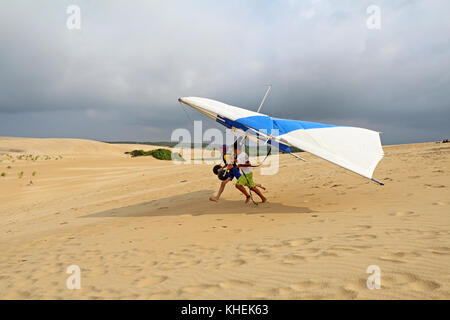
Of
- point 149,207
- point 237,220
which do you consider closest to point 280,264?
point 237,220

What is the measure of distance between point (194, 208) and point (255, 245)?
12.0ft

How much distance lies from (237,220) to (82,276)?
307 centimetres

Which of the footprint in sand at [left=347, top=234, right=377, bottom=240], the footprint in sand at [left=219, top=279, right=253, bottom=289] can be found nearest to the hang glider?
the footprint in sand at [left=347, top=234, right=377, bottom=240]

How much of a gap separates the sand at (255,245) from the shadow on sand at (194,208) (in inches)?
1.7

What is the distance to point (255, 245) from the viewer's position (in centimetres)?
401

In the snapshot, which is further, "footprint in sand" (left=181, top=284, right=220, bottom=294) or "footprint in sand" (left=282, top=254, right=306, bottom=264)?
"footprint in sand" (left=282, top=254, right=306, bottom=264)

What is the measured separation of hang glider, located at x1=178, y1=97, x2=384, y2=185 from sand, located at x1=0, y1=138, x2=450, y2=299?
39.4 inches

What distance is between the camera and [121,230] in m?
6.05

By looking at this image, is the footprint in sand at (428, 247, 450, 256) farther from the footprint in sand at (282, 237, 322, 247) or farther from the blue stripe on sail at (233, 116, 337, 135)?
the blue stripe on sail at (233, 116, 337, 135)

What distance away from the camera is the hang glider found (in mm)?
5086

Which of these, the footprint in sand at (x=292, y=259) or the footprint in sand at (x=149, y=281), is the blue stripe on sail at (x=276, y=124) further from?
the footprint in sand at (x=149, y=281)

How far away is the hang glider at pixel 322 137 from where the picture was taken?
200 inches
